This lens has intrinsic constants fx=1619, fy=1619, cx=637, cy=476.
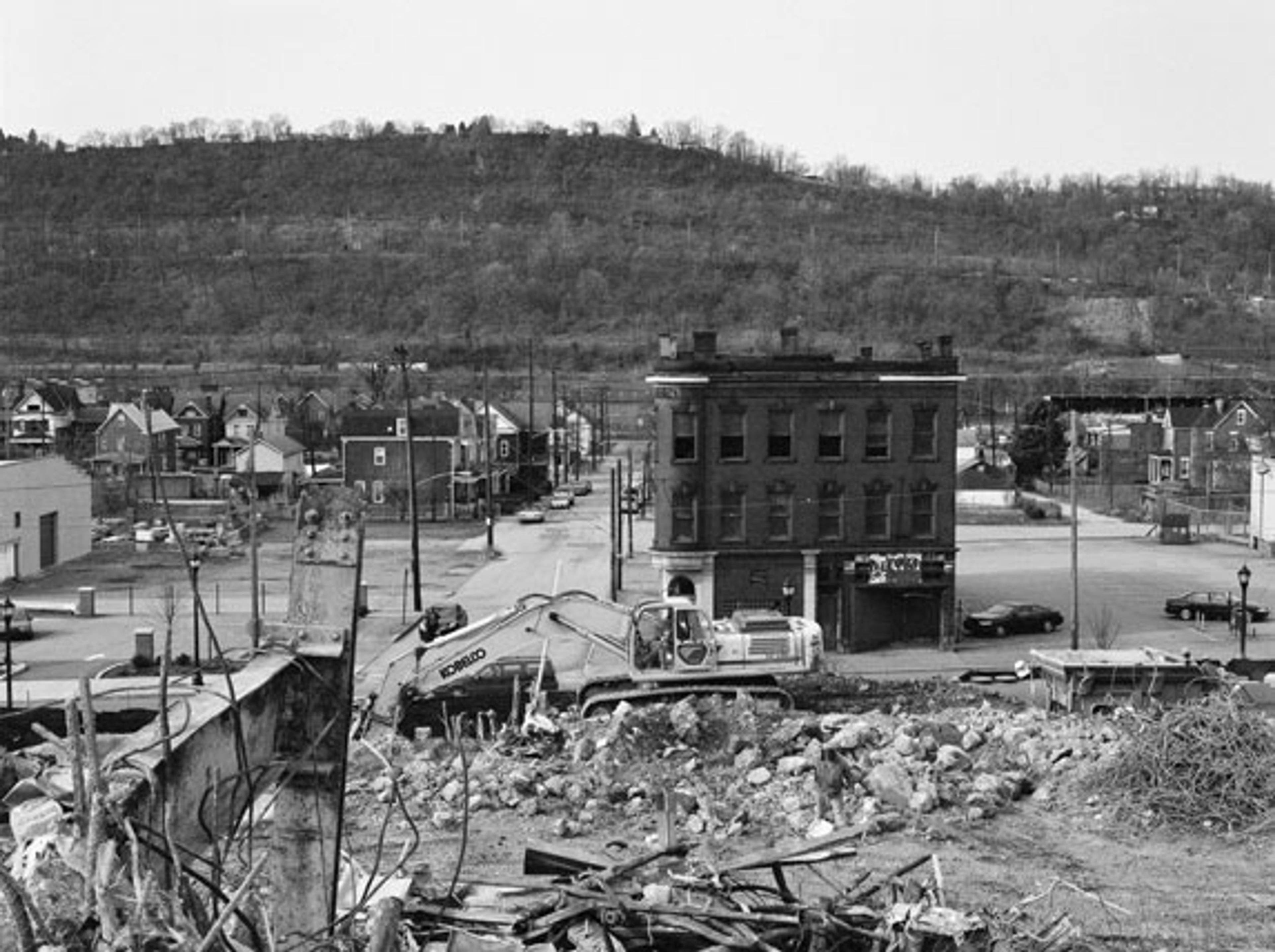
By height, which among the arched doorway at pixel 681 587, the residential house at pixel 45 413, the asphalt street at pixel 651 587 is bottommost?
the asphalt street at pixel 651 587

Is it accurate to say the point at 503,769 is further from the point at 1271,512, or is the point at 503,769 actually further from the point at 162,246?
the point at 162,246

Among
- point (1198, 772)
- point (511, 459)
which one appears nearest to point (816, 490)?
point (1198, 772)

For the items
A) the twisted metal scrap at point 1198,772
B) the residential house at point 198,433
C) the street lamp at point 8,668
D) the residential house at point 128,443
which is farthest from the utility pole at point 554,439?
the twisted metal scrap at point 1198,772

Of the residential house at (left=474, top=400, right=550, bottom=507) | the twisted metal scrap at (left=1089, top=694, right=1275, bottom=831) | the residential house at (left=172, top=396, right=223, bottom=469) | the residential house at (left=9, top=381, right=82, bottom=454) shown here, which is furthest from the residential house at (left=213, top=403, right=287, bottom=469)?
the twisted metal scrap at (left=1089, top=694, right=1275, bottom=831)

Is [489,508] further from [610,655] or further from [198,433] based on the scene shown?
[198,433]

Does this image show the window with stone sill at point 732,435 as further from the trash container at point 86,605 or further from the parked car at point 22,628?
the trash container at point 86,605

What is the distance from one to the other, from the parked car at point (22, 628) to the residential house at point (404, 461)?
26944 millimetres

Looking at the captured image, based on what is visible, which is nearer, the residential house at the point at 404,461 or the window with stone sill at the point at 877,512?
the window with stone sill at the point at 877,512

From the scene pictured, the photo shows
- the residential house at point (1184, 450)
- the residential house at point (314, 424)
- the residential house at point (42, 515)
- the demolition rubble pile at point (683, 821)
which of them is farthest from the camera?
the residential house at point (314, 424)

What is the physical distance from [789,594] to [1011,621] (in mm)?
5389

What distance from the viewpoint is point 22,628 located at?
34.9 m

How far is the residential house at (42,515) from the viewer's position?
45906 millimetres

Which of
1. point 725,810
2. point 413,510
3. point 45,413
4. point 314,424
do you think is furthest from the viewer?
point 314,424

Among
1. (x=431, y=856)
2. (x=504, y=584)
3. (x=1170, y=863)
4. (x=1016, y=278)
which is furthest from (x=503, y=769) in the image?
(x=1016, y=278)
